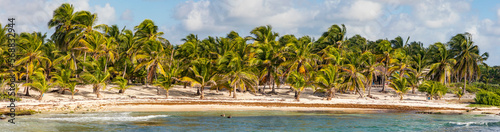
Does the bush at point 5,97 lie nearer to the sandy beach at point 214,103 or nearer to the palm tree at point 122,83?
the sandy beach at point 214,103

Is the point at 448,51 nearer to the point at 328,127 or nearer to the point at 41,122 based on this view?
the point at 328,127

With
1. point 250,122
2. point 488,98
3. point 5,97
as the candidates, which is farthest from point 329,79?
point 5,97

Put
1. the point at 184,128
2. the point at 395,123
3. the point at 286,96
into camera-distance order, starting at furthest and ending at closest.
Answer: the point at 286,96 → the point at 395,123 → the point at 184,128

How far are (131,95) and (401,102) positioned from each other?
98.7ft

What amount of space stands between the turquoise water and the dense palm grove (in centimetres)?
1002

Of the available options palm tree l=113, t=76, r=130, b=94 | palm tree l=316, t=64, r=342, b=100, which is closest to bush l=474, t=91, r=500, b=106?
palm tree l=316, t=64, r=342, b=100

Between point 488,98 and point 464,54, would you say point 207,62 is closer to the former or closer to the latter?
point 488,98

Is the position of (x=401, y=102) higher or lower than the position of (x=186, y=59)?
lower

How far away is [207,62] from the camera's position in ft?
157

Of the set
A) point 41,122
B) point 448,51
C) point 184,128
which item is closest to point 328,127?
point 184,128

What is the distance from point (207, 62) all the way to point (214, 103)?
5.81m

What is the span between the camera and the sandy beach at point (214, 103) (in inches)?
1542

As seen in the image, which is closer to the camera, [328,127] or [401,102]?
[328,127]

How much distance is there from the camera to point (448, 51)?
2501 inches
